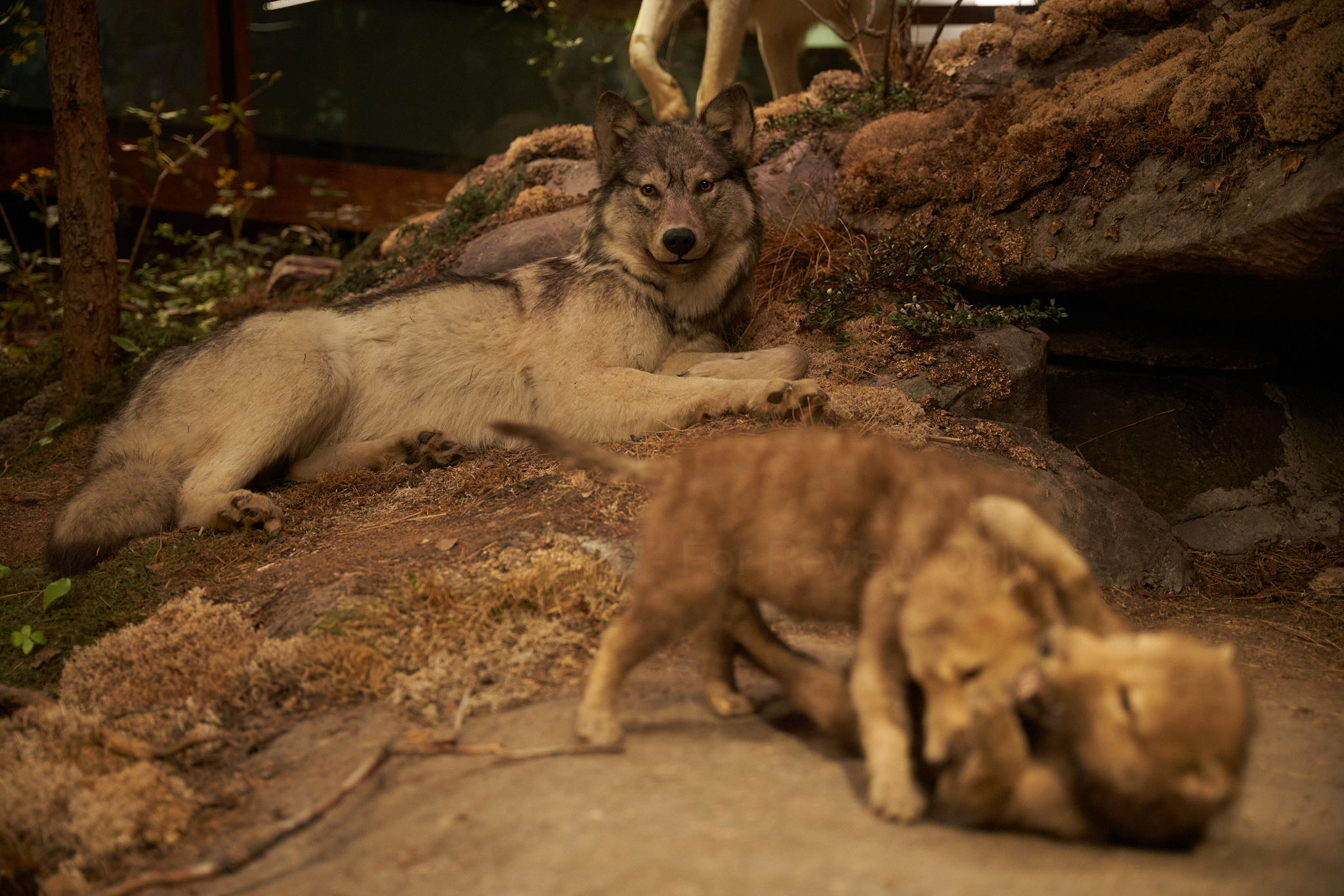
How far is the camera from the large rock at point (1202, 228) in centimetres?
422

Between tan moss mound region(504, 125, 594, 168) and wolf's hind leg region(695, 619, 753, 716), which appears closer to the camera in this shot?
wolf's hind leg region(695, 619, 753, 716)

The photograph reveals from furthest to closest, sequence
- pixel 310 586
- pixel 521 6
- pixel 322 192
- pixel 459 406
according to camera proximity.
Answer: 1. pixel 521 6
2. pixel 322 192
3. pixel 459 406
4. pixel 310 586

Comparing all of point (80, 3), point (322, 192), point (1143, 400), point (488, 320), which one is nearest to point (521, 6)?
point (322, 192)

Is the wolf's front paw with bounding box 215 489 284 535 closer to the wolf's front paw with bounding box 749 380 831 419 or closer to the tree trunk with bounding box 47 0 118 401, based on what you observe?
the wolf's front paw with bounding box 749 380 831 419

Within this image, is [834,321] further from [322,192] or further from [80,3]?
[322,192]

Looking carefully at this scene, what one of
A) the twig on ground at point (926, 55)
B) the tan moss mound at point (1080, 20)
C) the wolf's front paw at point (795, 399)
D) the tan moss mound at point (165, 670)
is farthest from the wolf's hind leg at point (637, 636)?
the twig on ground at point (926, 55)

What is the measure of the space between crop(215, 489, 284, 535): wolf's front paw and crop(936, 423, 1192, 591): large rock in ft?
10.9

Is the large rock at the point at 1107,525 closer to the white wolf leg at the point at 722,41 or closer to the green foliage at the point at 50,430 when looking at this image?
the white wolf leg at the point at 722,41

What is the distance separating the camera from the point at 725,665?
7.89 ft

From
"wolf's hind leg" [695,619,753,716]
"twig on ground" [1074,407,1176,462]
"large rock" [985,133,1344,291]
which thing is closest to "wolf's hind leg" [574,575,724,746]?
"wolf's hind leg" [695,619,753,716]

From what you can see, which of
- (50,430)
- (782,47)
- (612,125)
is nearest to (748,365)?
(612,125)

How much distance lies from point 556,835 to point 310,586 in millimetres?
2016

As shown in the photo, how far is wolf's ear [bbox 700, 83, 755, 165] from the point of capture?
532 centimetres

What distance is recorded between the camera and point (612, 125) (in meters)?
5.36
